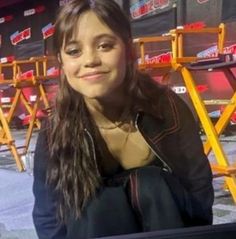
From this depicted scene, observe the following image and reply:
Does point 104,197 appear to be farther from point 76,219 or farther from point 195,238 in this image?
point 195,238

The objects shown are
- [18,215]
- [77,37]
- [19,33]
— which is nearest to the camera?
[77,37]

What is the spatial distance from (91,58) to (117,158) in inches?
10.0

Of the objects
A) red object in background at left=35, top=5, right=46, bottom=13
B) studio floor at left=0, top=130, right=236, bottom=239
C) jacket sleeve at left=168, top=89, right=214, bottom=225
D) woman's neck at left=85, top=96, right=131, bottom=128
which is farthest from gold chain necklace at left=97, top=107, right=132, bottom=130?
red object in background at left=35, top=5, right=46, bottom=13

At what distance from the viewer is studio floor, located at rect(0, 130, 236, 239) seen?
169 cm

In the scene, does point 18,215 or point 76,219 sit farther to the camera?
point 18,215

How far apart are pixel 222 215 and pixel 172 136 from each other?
2.97 feet

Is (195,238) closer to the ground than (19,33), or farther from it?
farther from it

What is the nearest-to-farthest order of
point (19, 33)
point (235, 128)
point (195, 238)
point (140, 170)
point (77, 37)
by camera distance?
point (195, 238), point (77, 37), point (140, 170), point (235, 128), point (19, 33)

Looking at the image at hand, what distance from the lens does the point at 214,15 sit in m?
3.79

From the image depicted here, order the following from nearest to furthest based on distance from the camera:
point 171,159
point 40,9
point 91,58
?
point 91,58 → point 171,159 → point 40,9

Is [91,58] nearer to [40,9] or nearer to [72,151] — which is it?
[72,151]

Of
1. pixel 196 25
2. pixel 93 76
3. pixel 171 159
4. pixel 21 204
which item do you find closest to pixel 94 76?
pixel 93 76

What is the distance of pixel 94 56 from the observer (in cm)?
83

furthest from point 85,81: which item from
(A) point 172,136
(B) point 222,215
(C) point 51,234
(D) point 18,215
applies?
(D) point 18,215
